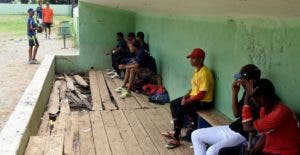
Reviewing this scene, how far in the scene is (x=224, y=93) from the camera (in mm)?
5324

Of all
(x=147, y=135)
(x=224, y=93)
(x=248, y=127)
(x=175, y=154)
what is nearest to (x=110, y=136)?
(x=147, y=135)

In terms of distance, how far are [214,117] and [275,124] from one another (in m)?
1.75

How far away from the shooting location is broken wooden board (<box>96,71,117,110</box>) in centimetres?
781

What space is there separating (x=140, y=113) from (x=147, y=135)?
125cm

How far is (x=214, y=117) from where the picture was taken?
17.0 ft

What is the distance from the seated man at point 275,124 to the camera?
11.3 ft

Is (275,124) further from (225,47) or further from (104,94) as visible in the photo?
(104,94)

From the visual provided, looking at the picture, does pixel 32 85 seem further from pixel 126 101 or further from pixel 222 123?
pixel 222 123

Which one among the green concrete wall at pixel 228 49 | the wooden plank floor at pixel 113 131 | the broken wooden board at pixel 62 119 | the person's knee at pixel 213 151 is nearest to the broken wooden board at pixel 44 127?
the wooden plank floor at pixel 113 131

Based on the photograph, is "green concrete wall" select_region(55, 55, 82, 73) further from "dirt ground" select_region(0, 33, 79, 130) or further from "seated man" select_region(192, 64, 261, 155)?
"seated man" select_region(192, 64, 261, 155)

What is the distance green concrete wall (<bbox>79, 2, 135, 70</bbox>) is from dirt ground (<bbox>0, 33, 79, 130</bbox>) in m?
1.72

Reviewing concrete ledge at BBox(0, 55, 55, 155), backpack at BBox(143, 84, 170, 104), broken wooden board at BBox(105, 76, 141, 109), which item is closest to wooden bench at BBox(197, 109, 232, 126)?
concrete ledge at BBox(0, 55, 55, 155)

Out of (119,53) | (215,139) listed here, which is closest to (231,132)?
(215,139)

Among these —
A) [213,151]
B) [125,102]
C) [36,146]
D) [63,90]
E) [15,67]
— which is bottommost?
[15,67]
